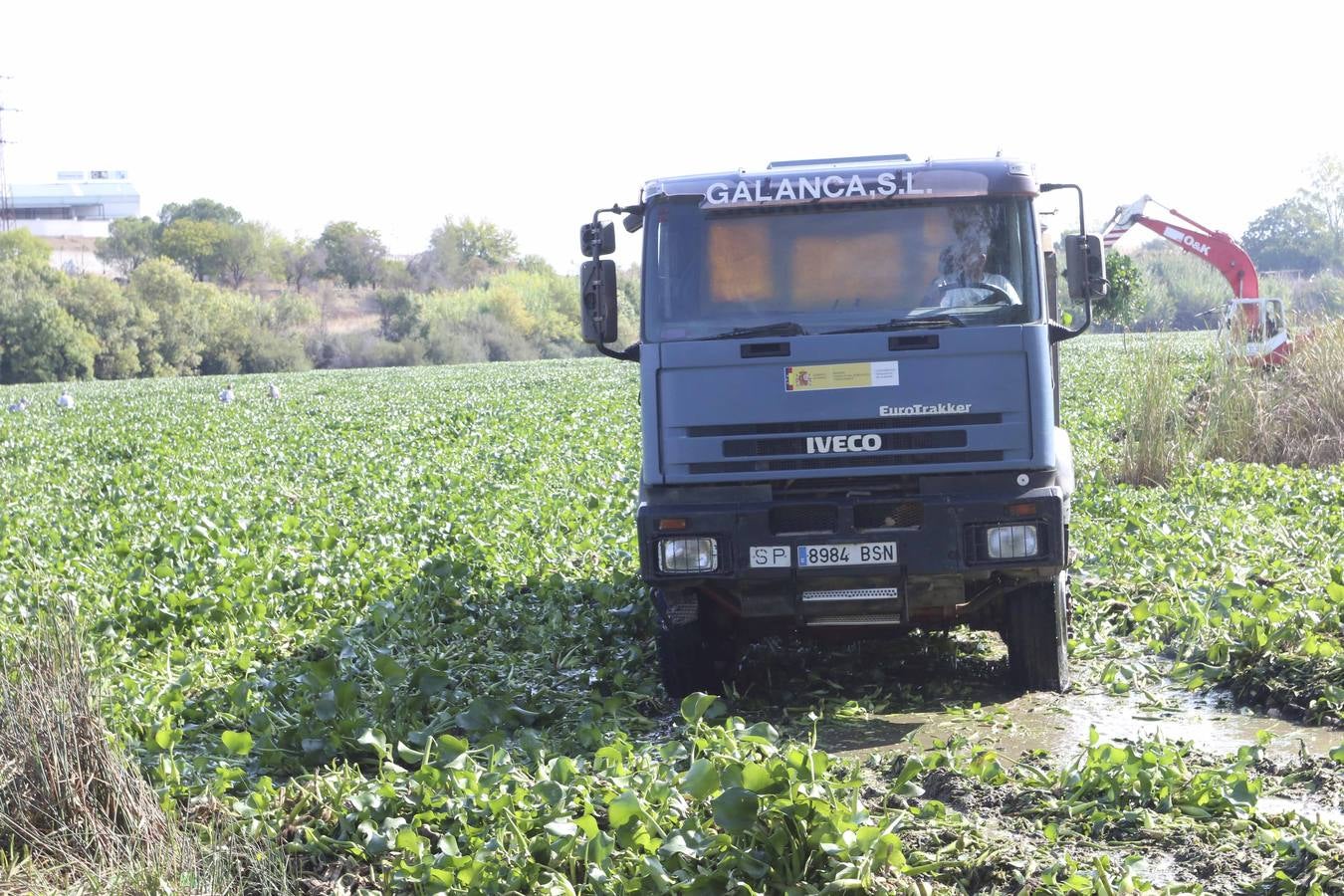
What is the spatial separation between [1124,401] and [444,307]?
88.6m

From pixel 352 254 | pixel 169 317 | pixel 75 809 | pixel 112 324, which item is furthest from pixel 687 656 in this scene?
pixel 352 254

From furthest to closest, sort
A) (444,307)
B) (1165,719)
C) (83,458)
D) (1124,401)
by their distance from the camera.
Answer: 1. (444,307)
2. (83,458)
3. (1124,401)
4. (1165,719)

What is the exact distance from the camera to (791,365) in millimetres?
7230

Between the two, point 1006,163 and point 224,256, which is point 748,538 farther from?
point 224,256

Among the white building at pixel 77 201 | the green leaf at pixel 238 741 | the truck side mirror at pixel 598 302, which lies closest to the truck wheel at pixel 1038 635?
the truck side mirror at pixel 598 302

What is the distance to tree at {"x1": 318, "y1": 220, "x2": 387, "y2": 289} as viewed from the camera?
126812 mm

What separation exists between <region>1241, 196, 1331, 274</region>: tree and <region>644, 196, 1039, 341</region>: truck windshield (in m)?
79.4

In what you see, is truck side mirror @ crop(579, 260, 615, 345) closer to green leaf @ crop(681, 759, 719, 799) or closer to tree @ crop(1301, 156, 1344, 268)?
green leaf @ crop(681, 759, 719, 799)

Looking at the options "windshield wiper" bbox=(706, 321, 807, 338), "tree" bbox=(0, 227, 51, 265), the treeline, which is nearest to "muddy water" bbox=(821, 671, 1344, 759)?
"windshield wiper" bbox=(706, 321, 807, 338)

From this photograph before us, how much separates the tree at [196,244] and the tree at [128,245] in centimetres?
200

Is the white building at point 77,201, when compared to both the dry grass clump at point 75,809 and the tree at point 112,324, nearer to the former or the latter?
the tree at point 112,324

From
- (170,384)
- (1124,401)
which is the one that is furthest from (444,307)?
(1124,401)

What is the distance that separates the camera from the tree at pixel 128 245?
12700 centimetres

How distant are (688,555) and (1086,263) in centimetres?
267
